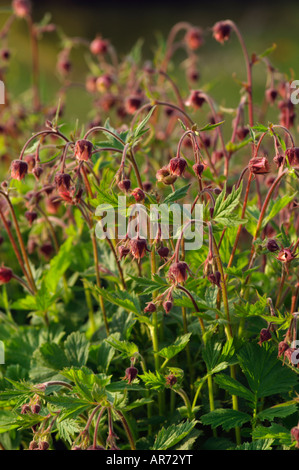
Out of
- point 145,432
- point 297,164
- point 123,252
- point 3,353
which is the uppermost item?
point 297,164

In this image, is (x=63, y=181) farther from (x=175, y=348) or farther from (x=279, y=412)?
(x=279, y=412)

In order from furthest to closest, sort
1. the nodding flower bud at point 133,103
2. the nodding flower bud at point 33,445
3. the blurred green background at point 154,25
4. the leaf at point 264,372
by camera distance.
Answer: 1. the blurred green background at point 154,25
2. the nodding flower bud at point 133,103
3. the leaf at point 264,372
4. the nodding flower bud at point 33,445

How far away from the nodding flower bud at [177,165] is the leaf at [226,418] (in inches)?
19.4

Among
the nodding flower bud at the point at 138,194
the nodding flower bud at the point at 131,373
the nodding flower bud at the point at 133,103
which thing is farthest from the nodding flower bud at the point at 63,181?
the nodding flower bud at the point at 133,103

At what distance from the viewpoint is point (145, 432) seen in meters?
1.52

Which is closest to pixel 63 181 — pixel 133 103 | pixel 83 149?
pixel 83 149

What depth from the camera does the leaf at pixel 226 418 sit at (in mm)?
1291

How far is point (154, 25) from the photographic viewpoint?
8758 millimetres

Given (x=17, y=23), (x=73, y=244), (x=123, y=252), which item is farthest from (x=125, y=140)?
(x=17, y=23)

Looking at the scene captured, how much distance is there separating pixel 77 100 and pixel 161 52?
4277mm

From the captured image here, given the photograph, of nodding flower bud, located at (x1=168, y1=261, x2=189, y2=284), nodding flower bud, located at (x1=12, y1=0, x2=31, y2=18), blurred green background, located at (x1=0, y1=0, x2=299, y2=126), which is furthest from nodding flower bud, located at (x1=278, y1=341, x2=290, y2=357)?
blurred green background, located at (x1=0, y1=0, x2=299, y2=126)

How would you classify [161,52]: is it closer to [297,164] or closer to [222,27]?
[222,27]

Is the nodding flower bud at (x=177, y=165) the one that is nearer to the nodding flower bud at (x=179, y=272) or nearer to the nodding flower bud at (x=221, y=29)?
the nodding flower bud at (x=179, y=272)

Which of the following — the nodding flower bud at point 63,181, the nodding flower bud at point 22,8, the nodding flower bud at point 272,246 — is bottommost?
the nodding flower bud at point 272,246
